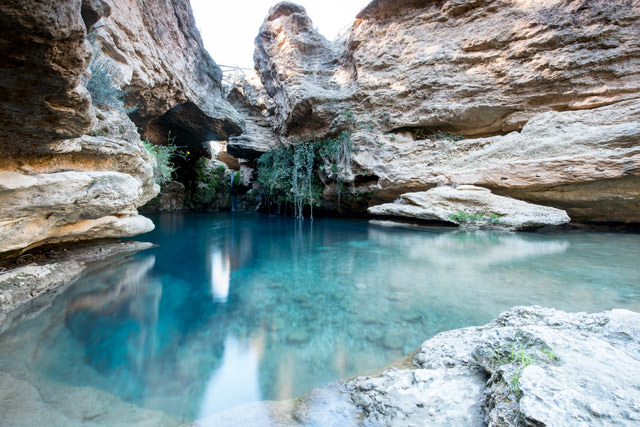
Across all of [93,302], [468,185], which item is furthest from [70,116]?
[468,185]

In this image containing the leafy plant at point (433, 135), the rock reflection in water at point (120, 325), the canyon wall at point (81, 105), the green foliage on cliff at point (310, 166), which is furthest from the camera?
the green foliage on cliff at point (310, 166)

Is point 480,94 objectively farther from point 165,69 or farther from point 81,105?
point 81,105

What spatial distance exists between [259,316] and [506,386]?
2161mm

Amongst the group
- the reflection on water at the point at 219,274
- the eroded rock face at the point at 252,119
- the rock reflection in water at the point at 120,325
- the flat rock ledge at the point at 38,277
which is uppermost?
the eroded rock face at the point at 252,119

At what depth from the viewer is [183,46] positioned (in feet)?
28.4

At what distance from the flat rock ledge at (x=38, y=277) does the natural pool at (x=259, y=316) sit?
0.65 feet

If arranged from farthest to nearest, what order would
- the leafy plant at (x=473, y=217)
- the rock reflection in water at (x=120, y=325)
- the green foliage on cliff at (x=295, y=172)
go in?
the green foliage on cliff at (x=295, y=172), the leafy plant at (x=473, y=217), the rock reflection in water at (x=120, y=325)

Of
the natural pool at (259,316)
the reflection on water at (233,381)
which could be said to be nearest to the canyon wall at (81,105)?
the natural pool at (259,316)

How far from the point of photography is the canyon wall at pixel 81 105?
143cm

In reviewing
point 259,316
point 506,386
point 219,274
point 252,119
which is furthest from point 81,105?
point 252,119

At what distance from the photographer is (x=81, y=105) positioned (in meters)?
2.10

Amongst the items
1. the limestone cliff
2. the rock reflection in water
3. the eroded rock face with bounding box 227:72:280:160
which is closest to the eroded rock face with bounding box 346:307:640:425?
the rock reflection in water

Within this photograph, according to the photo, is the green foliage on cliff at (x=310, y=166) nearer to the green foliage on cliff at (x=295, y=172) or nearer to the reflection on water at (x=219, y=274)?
the green foliage on cliff at (x=295, y=172)

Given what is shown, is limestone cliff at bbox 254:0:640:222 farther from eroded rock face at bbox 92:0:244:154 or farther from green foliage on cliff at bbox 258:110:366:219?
eroded rock face at bbox 92:0:244:154
